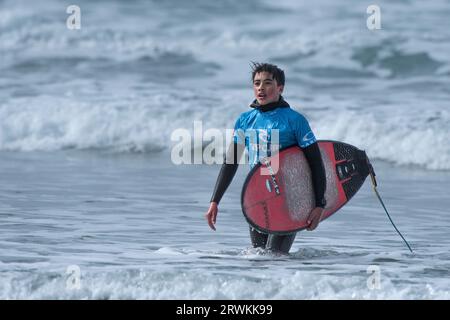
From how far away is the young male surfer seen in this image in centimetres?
657

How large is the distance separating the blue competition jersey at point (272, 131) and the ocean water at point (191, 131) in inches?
27.9

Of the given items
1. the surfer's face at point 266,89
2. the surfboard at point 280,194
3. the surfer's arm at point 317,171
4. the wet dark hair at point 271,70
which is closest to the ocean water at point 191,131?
the surfboard at point 280,194

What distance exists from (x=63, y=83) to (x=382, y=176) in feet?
25.3

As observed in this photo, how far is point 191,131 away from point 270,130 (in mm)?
8052

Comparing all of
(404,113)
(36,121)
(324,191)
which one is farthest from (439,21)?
(324,191)

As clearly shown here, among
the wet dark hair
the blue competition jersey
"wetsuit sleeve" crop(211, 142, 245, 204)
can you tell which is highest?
the wet dark hair

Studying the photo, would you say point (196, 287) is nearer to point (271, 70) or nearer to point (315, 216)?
point (315, 216)

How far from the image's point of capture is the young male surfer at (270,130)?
6574mm

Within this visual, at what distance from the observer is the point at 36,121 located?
14852 mm
